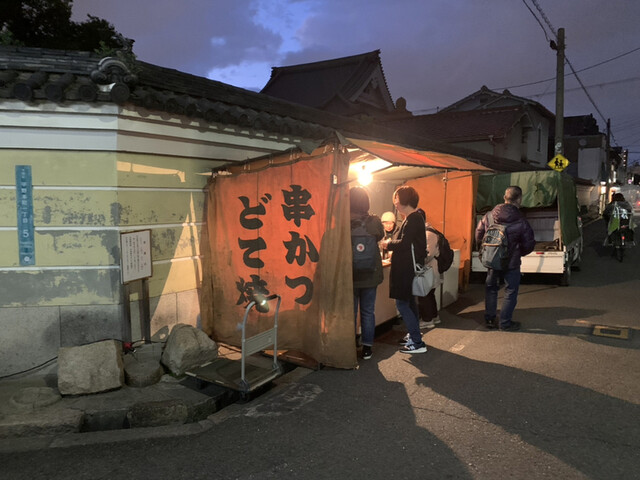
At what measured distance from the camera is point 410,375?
215 inches

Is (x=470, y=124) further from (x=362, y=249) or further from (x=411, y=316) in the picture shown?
(x=362, y=249)

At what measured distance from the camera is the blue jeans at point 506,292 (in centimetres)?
695

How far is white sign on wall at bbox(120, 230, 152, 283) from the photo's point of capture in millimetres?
5559

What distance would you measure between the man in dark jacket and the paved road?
75 centimetres

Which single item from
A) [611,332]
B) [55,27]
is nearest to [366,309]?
[611,332]

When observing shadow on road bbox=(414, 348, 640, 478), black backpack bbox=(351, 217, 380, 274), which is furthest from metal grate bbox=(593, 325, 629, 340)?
black backpack bbox=(351, 217, 380, 274)

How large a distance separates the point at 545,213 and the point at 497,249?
6.38 metres

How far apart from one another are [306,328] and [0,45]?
17.1 ft

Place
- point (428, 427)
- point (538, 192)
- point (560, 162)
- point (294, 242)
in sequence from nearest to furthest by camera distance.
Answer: point (428, 427) < point (294, 242) < point (538, 192) < point (560, 162)

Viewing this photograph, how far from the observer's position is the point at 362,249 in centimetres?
568

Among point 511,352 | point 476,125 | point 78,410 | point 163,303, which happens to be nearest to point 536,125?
point 476,125

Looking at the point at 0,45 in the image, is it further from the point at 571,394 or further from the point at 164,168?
the point at 571,394

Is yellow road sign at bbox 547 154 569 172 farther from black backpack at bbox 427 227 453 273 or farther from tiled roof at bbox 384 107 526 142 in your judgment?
black backpack at bbox 427 227 453 273

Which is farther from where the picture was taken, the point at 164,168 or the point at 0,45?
the point at 164,168
